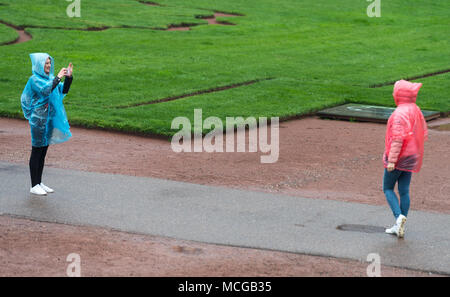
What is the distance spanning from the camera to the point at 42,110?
955 cm

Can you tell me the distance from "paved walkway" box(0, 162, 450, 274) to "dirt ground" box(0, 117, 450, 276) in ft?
0.93

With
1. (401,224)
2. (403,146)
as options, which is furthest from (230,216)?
(403,146)

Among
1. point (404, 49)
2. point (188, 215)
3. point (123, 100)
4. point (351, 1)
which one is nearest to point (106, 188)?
point (188, 215)

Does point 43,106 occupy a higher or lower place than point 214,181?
higher

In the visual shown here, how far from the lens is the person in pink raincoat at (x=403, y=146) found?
7984 mm

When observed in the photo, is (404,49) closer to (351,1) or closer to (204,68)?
(204,68)

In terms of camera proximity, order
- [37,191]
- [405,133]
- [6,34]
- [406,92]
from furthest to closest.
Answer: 1. [6,34]
2. [37,191]
3. [406,92]
4. [405,133]

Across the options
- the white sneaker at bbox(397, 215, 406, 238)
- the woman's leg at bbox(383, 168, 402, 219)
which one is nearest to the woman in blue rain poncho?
the woman's leg at bbox(383, 168, 402, 219)

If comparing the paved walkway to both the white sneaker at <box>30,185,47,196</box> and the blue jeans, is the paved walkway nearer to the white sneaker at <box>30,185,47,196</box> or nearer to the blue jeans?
the white sneaker at <box>30,185,47,196</box>

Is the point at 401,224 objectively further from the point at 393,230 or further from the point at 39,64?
the point at 39,64

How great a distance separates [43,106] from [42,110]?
0.17ft

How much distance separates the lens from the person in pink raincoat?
798 centimetres

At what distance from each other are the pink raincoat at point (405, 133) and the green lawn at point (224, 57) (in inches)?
239

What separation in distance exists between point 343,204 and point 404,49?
20127mm
